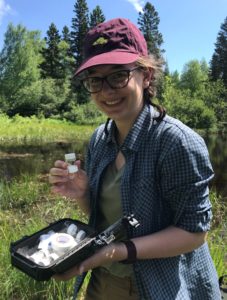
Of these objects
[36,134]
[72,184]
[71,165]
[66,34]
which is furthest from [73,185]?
[66,34]

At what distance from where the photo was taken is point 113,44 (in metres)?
1.67

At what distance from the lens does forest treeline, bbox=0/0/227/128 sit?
43000mm

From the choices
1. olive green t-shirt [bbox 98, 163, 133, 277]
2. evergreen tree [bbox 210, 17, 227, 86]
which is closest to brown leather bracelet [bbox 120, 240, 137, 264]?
olive green t-shirt [bbox 98, 163, 133, 277]

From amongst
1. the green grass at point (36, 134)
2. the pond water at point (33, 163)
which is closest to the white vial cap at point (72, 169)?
the pond water at point (33, 163)

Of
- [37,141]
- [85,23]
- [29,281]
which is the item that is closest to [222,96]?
[85,23]

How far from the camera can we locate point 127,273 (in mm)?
1698

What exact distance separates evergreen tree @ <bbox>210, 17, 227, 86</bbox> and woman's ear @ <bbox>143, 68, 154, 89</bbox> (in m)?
61.2

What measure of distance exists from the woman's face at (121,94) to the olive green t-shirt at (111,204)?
26 centimetres

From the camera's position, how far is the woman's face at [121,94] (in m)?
1.66

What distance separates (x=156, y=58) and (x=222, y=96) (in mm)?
55502

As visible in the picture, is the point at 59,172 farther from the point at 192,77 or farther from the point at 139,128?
the point at 192,77

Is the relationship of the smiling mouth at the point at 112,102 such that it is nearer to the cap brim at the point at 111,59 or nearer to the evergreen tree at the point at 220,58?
the cap brim at the point at 111,59

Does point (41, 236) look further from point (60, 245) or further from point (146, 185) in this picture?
point (146, 185)

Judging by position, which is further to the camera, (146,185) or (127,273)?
(127,273)
